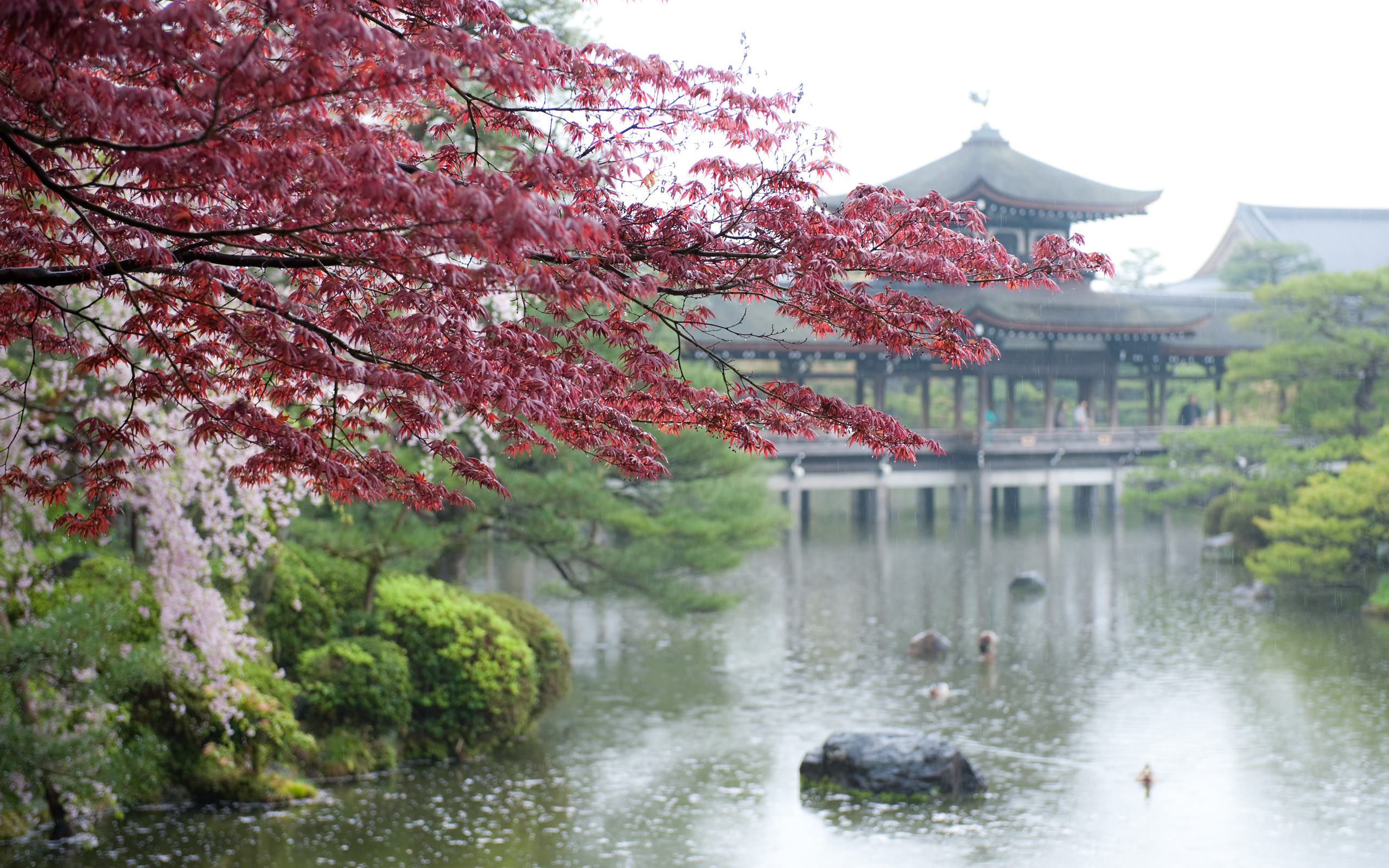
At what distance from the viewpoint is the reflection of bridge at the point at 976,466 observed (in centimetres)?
2727

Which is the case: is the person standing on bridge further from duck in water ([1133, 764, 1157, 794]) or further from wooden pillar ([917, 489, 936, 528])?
duck in water ([1133, 764, 1157, 794])

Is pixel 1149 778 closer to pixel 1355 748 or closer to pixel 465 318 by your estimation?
pixel 1355 748

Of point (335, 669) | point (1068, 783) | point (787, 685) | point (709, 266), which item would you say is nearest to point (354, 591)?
point (335, 669)

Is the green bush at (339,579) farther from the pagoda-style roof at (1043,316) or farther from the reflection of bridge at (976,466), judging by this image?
the reflection of bridge at (976,466)

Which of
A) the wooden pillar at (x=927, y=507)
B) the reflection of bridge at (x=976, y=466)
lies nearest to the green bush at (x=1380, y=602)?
the reflection of bridge at (x=976, y=466)

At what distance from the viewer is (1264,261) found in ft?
127

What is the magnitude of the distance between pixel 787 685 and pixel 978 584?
7.82 metres

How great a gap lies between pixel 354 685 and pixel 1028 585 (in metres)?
12.6

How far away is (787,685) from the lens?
12.9 m

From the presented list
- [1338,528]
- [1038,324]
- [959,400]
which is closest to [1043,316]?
[1038,324]

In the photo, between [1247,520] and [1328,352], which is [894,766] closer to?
[1247,520]

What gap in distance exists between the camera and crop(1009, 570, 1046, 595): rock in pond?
62.2 ft

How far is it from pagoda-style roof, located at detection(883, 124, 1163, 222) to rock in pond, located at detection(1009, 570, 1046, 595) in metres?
11.2

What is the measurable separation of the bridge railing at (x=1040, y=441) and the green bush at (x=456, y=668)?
57.5ft
